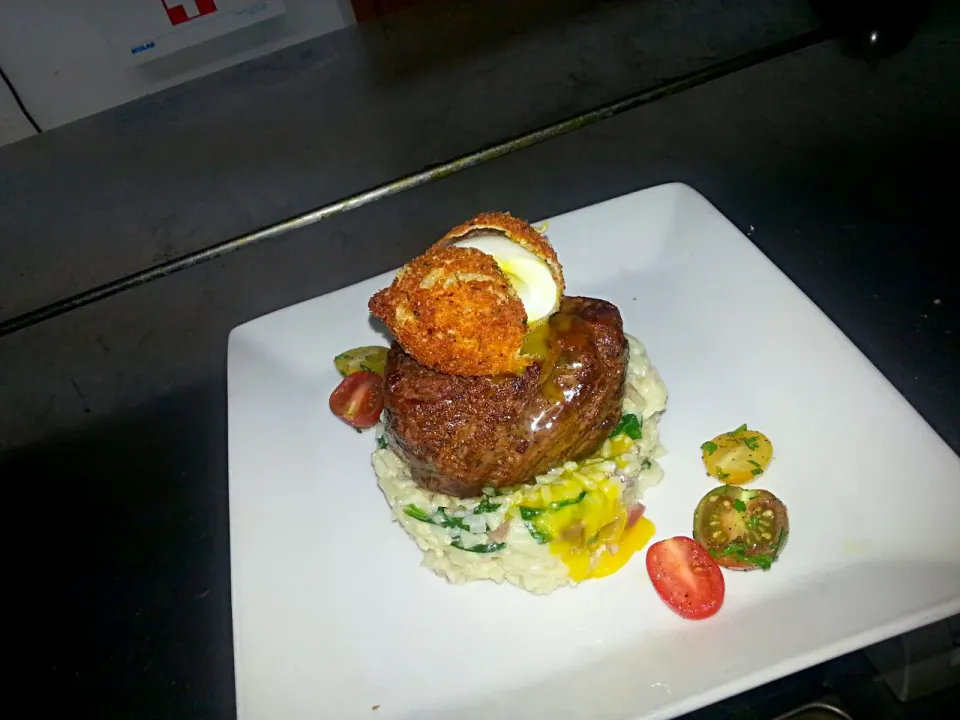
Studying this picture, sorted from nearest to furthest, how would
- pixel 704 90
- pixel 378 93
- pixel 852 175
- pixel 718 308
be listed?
pixel 718 308 < pixel 852 175 < pixel 704 90 < pixel 378 93

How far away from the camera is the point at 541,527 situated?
2.56m

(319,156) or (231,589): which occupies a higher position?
(319,156)

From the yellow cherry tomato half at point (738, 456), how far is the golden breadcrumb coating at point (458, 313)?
820mm

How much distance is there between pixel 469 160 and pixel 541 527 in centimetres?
136

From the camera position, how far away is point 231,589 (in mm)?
2488

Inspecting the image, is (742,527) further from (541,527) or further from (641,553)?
(541,527)

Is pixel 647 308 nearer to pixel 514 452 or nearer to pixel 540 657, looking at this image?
pixel 514 452

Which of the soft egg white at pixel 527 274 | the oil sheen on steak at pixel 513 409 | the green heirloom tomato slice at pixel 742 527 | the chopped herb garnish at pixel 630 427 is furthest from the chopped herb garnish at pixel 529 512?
the soft egg white at pixel 527 274

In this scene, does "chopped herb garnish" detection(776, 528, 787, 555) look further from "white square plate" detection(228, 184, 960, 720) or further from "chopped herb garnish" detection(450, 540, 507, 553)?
"chopped herb garnish" detection(450, 540, 507, 553)

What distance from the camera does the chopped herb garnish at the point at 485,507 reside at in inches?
102

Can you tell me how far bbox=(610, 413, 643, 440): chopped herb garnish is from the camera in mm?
2779

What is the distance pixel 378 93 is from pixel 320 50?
39.5 inches

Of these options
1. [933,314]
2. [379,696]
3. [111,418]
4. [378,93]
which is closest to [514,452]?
[379,696]

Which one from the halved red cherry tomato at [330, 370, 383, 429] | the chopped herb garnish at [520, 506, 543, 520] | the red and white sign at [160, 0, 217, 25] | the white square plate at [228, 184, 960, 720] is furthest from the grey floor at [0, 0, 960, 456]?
the chopped herb garnish at [520, 506, 543, 520]
